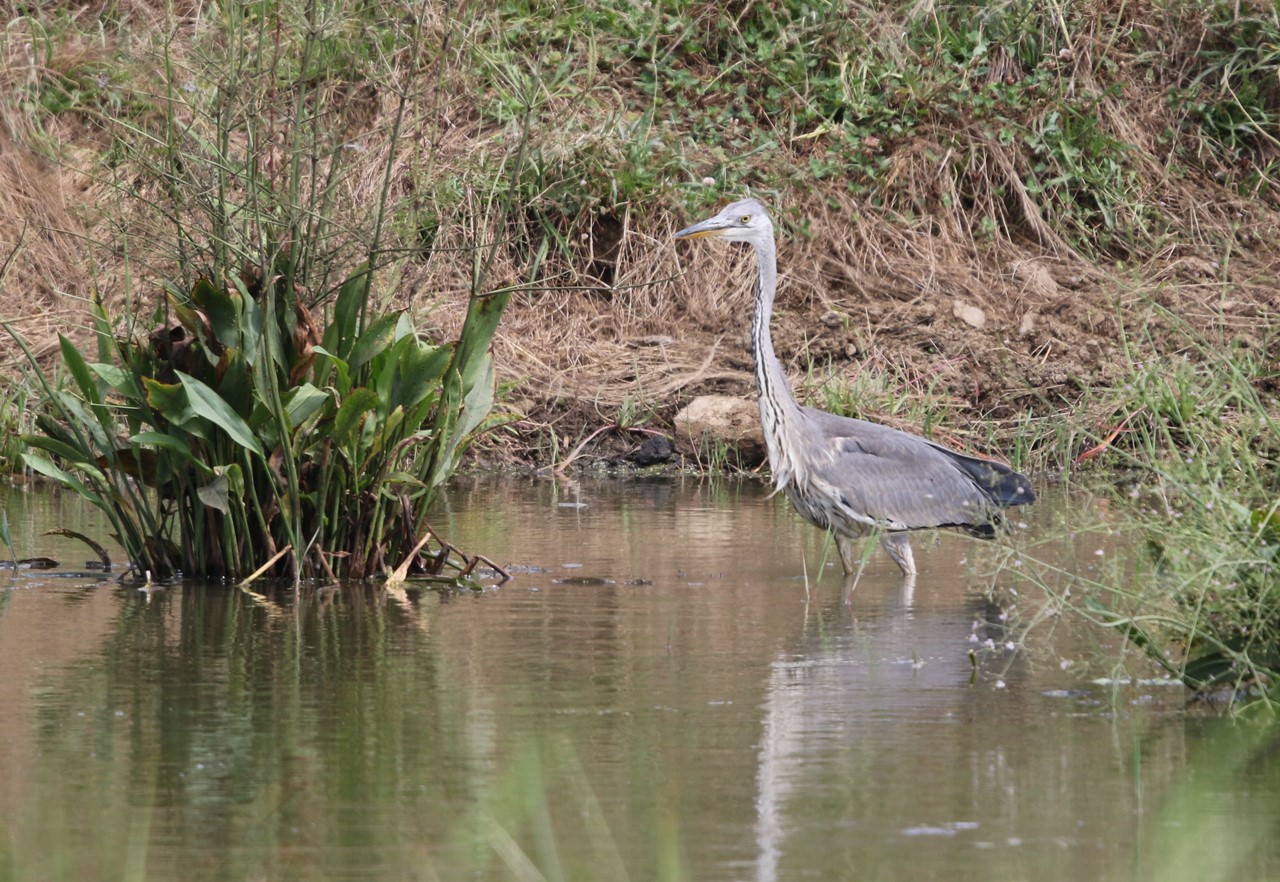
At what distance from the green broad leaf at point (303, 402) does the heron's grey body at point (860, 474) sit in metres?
2.41

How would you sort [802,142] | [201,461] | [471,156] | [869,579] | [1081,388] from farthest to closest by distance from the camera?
[802,142], [471,156], [1081,388], [869,579], [201,461]

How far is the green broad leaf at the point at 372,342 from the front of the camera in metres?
7.34

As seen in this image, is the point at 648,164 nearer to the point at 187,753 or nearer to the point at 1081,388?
the point at 1081,388

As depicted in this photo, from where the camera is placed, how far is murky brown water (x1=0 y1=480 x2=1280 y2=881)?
13.1 ft

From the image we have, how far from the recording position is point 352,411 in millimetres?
7078

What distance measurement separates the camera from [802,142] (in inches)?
614

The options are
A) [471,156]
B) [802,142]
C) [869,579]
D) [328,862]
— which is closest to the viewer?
[328,862]

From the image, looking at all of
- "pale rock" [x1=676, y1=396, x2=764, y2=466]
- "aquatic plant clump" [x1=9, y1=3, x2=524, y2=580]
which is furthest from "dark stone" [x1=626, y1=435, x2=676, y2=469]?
"aquatic plant clump" [x1=9, y1=3, x2=524, y2=580]

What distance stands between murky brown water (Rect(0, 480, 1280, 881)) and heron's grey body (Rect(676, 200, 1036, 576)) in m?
0.92

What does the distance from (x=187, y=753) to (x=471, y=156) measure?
9.44 m

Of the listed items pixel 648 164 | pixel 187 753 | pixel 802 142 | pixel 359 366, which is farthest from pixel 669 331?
pixel 187 753

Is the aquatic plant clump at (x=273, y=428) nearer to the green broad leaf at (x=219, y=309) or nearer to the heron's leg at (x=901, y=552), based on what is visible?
the green broad leaf at (x=219, y=309)

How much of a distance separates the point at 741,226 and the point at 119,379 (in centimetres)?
349

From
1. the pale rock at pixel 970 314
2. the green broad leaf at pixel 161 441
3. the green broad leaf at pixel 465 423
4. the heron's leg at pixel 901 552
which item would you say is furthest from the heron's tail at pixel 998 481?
the pale rock at pixel 970 314
